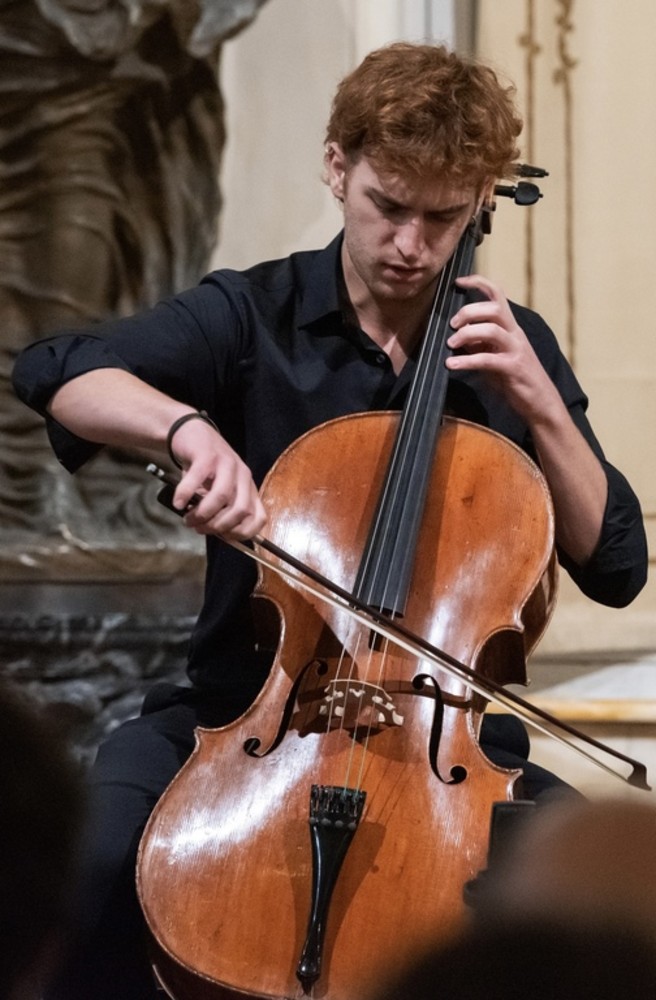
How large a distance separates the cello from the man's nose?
0.22 ft

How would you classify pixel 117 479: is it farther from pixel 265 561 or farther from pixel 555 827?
pixel 555 827

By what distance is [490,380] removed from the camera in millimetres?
1470

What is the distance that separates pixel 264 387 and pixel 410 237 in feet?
0.80

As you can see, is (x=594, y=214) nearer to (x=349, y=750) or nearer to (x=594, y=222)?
(x=594, y=222)

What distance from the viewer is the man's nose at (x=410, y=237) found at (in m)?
1.50

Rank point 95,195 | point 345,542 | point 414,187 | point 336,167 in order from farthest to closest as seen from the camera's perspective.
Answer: point 95,195 < point 336,167 < point 414,187 < point 345,542

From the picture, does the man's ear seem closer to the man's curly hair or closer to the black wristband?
the man's curly hair

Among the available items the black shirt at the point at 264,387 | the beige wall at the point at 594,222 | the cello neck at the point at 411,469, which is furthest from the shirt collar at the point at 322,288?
the beige wall at the point at 594,222

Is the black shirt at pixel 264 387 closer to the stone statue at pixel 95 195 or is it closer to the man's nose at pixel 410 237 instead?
the man's nose at pixel 410 237

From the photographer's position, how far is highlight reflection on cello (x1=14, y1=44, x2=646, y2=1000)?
3.79 ft

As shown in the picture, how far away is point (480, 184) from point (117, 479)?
1327mm

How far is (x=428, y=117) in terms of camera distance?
1.46 m

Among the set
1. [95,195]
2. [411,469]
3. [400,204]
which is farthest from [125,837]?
[95,195]

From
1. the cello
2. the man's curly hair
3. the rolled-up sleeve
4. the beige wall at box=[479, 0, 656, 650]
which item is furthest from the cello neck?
the beige wall at box=[479, 0, 656, 650]
